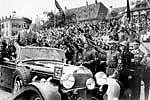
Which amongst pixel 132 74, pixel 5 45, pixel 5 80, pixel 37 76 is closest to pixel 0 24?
pixel 5 45

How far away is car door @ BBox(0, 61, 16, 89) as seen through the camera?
625cm

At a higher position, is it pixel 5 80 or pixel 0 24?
pixel 0 24

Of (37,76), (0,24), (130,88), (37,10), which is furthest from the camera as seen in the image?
(0,24)

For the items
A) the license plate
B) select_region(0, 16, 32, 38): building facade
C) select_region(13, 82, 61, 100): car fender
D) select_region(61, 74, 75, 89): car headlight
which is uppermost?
select_region(0, 16, 32, 38): building facade

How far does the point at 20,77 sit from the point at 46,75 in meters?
0.83

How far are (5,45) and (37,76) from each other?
331 centimetres

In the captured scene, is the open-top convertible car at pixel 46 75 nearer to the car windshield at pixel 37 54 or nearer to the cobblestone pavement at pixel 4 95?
the car windshield at pixel 37 54

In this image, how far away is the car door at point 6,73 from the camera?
20.5ft

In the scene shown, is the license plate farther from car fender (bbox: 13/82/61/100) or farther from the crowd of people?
the crowd of people

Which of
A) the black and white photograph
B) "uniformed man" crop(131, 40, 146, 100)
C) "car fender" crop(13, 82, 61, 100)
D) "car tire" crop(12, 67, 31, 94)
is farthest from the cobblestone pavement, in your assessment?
"uniformed man" crop(131, 40, 146, 100)

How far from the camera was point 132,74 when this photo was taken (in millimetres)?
5746

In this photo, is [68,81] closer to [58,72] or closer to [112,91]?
[58,72]

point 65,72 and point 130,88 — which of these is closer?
point 65,72

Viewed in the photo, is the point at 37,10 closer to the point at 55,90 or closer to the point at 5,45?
the point at 5,45
